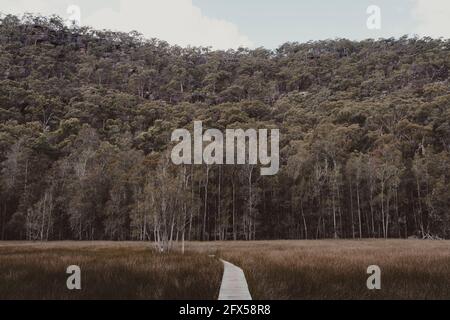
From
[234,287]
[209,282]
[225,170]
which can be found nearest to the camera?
[234,287]

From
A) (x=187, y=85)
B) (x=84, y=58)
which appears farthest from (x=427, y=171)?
(x=84, y=58)

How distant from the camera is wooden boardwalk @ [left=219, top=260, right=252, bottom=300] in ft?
29.0

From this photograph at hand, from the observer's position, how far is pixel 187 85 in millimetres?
139250

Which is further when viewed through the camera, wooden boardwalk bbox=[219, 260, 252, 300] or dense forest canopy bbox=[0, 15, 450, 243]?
dense forest canopy bbox=[0, 15, 450, 243]

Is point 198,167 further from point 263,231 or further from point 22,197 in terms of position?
point 22,197

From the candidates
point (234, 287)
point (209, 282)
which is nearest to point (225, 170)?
point (209, 282)

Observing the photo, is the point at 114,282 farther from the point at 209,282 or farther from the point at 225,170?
the point at 225,170

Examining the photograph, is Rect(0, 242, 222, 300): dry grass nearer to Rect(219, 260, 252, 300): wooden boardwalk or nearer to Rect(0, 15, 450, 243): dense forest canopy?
Rect(219, 260, 252, 300): wooden boardwalk

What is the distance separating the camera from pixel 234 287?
1009 centimetres

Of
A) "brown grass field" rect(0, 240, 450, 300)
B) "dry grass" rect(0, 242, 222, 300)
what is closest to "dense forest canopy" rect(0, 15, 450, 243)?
"dry grass" rect(0, 242, 222, 300)

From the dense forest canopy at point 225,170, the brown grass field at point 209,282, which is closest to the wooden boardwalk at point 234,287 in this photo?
the brown grass field at point 209,282

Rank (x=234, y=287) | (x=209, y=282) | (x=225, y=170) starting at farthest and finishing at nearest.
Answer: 1. (x=225, y=170)
2. (x=209, y=282)
3. (x=234, y=287)

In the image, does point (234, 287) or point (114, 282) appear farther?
point (114, 282)
